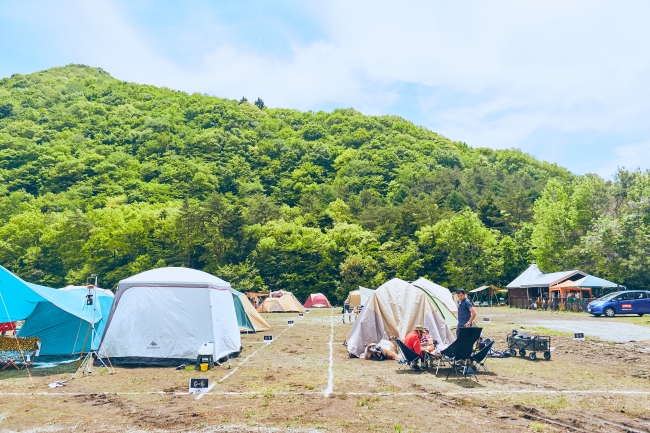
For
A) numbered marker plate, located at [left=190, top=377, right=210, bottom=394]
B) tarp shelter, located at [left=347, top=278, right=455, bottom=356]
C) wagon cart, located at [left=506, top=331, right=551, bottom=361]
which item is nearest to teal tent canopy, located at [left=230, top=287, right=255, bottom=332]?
tarp shelter, located at [left=347, top=278, right=455, bottom=356]

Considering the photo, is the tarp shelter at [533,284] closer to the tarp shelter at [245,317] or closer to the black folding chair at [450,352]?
the tarp shelter at [245,317]

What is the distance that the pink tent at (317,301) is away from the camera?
47344 mm

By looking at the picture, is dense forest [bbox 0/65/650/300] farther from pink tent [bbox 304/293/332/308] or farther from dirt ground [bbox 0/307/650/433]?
dirt ground [bbox 0/307/650/433]

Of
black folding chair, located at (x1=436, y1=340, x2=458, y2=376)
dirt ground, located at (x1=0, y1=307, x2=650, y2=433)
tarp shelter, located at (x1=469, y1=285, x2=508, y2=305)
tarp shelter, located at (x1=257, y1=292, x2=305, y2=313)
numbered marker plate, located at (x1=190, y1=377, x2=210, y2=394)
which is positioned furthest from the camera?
tarp shelter, located at (x1=469, y1=285, x2=508, y2=305)

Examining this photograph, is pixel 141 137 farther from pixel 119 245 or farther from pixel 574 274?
pixel 574 274

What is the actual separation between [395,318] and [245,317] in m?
8.40

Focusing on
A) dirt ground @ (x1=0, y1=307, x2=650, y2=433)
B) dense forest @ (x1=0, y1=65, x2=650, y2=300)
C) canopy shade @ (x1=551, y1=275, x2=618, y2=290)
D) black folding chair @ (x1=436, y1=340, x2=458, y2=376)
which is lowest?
dirt ground @ (x1=0, y1=307, x2=650, y2=433)

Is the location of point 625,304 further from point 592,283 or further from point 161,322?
point 161,322

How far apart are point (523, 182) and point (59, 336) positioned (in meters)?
79.8

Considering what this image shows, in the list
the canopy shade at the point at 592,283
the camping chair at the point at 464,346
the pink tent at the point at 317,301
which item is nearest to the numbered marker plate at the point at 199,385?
the camping chair at the point at 464,346

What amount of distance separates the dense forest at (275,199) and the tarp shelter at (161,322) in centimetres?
3353

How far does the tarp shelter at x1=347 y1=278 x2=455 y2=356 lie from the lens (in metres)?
12.7

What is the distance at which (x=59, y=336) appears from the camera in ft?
43.0

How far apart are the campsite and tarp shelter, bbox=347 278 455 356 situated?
0.03m
